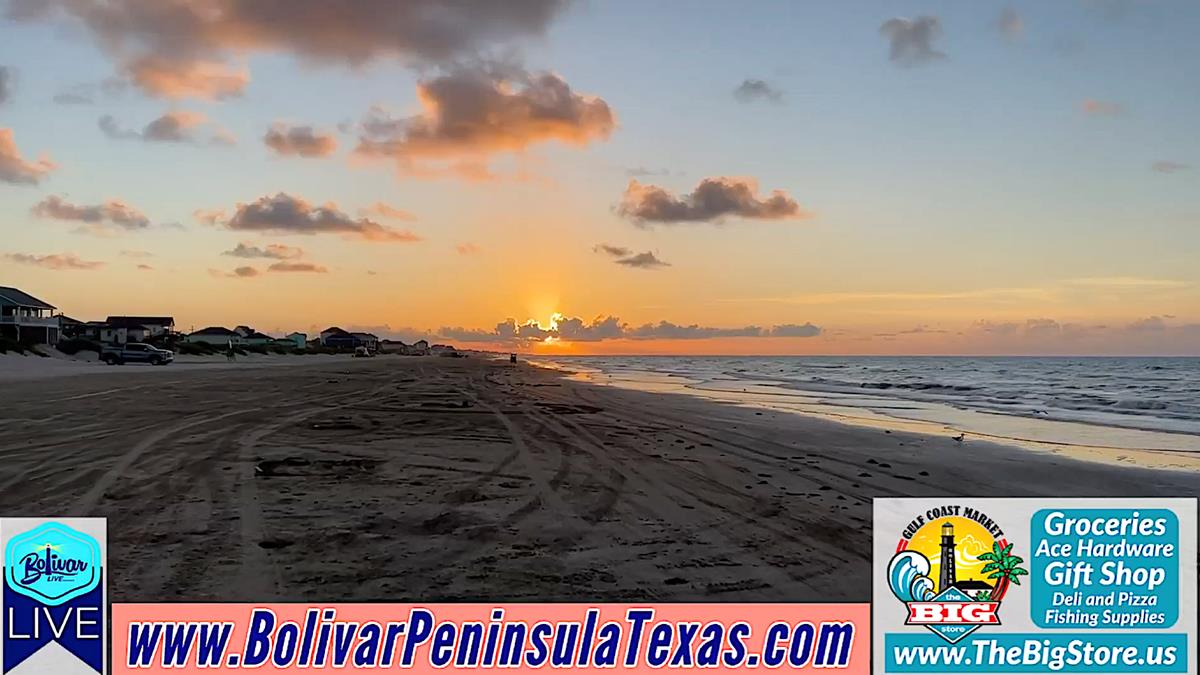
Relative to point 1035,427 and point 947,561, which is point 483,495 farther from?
point 1035,427

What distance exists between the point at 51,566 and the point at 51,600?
0.34 meters

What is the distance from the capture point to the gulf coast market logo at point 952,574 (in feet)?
16.9

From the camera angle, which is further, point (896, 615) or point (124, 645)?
point (896, 615)

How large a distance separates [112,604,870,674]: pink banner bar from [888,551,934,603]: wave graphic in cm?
34

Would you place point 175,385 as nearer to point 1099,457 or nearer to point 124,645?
point 124,645

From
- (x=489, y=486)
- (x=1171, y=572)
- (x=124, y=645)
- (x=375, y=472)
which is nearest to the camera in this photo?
(x=124, y=645)

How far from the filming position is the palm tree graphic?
5.34 meters

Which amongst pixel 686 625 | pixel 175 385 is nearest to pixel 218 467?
pixel 686 625

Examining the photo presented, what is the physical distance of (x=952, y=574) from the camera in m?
5.34

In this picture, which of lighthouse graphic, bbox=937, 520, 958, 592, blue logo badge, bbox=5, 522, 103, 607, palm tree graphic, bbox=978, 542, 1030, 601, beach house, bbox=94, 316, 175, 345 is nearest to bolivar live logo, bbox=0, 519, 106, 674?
blue logo badge, bbox=5, 522, 103, 607

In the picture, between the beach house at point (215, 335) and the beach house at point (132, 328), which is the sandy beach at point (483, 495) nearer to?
the beach house at point (132, 328)

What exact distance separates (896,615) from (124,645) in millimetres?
5325

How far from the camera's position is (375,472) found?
1038 cm

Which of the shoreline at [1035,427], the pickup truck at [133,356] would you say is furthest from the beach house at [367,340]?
the shoreline at [1035,427]
